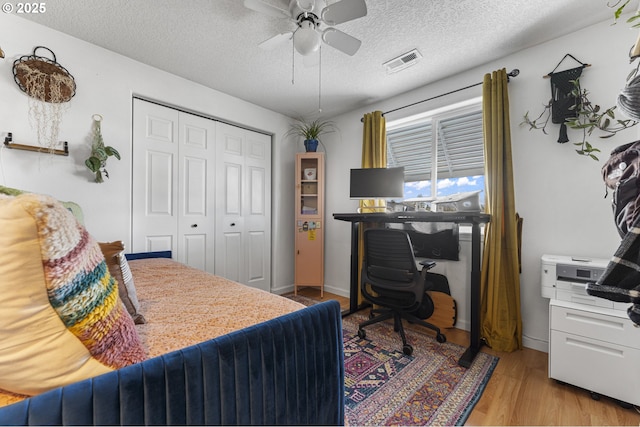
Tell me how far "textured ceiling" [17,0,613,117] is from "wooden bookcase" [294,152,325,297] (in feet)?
3.77

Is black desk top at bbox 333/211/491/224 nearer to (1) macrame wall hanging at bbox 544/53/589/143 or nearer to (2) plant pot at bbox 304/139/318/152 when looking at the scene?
(1) macrame wall hanging at bbox 544/53/589/143

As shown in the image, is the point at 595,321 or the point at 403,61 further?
the point at 403,61

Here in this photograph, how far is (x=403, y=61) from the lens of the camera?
236cm

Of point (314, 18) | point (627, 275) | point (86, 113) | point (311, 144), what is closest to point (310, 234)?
point (311, 144)

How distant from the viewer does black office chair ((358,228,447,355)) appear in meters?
2.05

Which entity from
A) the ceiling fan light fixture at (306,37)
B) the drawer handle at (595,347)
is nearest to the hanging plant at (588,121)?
the drawer handle at (595,347)

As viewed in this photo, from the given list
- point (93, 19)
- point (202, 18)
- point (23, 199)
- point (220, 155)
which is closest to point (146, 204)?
point (220, 155)

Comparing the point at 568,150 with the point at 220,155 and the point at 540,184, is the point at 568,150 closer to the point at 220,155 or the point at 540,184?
the point at 540,184

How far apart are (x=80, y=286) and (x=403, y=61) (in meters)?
2.72

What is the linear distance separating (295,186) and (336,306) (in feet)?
8.91

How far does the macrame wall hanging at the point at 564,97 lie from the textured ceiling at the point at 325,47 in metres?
0.33

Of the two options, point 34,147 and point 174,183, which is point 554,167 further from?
point 34,147

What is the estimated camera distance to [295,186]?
3.68 m

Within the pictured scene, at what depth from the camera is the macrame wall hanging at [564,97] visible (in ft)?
6.31
